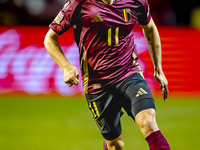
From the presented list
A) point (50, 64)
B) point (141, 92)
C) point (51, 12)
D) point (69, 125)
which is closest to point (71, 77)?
point (141, 92)

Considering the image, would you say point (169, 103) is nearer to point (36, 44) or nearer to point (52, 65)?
point (52, 65)

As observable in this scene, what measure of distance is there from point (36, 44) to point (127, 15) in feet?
18.1

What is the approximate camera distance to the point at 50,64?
792 cm

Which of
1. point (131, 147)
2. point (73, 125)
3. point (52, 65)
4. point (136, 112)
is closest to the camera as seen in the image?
point (136, 112)

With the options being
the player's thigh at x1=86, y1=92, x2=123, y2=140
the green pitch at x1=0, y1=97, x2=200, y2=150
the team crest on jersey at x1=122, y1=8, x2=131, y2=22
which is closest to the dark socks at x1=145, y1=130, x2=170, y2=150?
the player's thigh at x1=86, y1=92, x2=123, y2=140

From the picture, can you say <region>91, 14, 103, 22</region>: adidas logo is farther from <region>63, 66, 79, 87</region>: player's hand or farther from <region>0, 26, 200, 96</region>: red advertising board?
<region>0, 26, 200, 96</region>: red advertising board

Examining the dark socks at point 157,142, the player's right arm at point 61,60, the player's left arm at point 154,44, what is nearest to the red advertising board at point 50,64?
the player's left arm at point 154,44

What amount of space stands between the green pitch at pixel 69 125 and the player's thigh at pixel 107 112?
43.7 inches

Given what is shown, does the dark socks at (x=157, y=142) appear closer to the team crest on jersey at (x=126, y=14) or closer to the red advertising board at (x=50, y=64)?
the team crest on jersey at (x=126, y=14)

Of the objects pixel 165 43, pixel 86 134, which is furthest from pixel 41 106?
pixel 165 43

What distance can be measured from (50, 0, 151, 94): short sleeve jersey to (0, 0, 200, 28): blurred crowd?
796 cm

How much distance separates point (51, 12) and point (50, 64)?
148 inches

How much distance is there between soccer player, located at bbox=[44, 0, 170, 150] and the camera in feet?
8.99

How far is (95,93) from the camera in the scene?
3.09 metres
